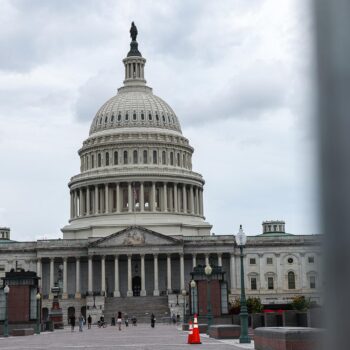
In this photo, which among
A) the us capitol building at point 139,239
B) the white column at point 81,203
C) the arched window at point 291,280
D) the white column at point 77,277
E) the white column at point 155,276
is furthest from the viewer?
the white column at point 81,203

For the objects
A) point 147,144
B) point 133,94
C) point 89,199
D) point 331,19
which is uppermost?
point 133,94

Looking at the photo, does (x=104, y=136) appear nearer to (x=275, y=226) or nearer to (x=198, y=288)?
(x=275, y=226)

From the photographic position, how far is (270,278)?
5704 inches

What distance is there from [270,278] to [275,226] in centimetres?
4594

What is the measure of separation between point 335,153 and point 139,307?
130 meters

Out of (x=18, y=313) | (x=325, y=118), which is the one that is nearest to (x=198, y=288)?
(x=18, y=313)

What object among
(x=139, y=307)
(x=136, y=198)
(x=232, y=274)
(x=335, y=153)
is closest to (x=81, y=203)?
(x=136, y=198)

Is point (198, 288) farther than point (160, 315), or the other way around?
point (160, 315)

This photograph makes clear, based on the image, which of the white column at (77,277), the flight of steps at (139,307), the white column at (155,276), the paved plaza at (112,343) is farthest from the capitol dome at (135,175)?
the paved plaza at (112,343)

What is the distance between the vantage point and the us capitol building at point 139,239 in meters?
138

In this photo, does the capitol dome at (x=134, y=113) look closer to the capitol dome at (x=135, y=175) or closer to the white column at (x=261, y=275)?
the capitol dome at (x=135, y=175)

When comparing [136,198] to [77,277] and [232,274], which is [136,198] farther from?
[232,274]

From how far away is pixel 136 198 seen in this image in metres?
155

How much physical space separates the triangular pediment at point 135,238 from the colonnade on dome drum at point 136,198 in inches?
518
